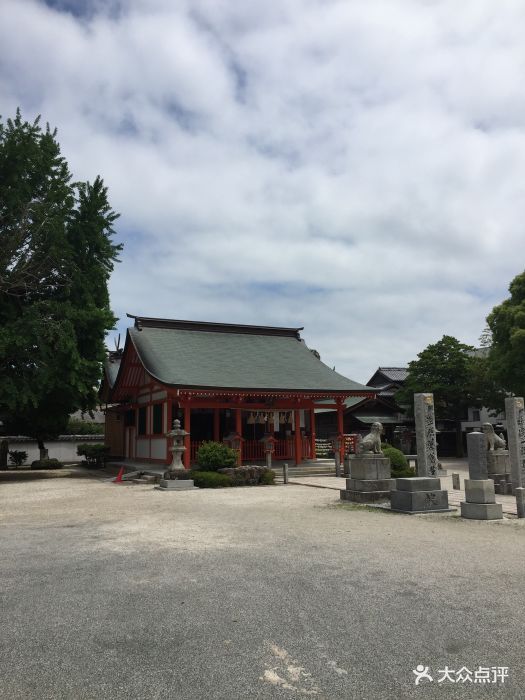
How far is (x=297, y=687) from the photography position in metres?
3.57

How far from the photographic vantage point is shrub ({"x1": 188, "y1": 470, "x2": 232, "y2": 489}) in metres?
17.2

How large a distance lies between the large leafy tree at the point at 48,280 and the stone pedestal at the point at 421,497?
13.9m

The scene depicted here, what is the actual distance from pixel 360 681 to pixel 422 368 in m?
33.6

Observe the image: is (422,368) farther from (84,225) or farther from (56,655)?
(56,655)

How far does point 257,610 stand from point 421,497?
7462 mm

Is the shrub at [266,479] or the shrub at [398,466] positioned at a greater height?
the shrub at [398,466]

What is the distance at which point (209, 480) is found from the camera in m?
17.2

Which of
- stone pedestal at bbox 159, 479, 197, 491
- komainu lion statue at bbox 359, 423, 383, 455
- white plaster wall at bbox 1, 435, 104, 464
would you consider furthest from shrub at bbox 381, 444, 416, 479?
white plaster wall at bbox 1, 435, 104, 464

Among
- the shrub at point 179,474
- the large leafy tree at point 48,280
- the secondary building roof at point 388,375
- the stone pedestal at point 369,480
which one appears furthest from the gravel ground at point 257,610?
the secondary building roof at point 388,375

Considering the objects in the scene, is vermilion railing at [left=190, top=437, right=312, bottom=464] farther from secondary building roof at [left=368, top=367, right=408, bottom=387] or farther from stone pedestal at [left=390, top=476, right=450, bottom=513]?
secondary building roof at [left=368, top=367, right=408, bottom=387]

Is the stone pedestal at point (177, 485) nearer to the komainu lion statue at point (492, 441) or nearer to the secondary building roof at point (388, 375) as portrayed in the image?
the komainu lion statue at point (492, 441)

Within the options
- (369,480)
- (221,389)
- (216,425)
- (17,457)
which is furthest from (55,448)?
(369,480)

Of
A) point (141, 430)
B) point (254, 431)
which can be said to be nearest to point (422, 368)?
point (254, 431)

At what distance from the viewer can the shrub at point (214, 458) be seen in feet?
59.4
